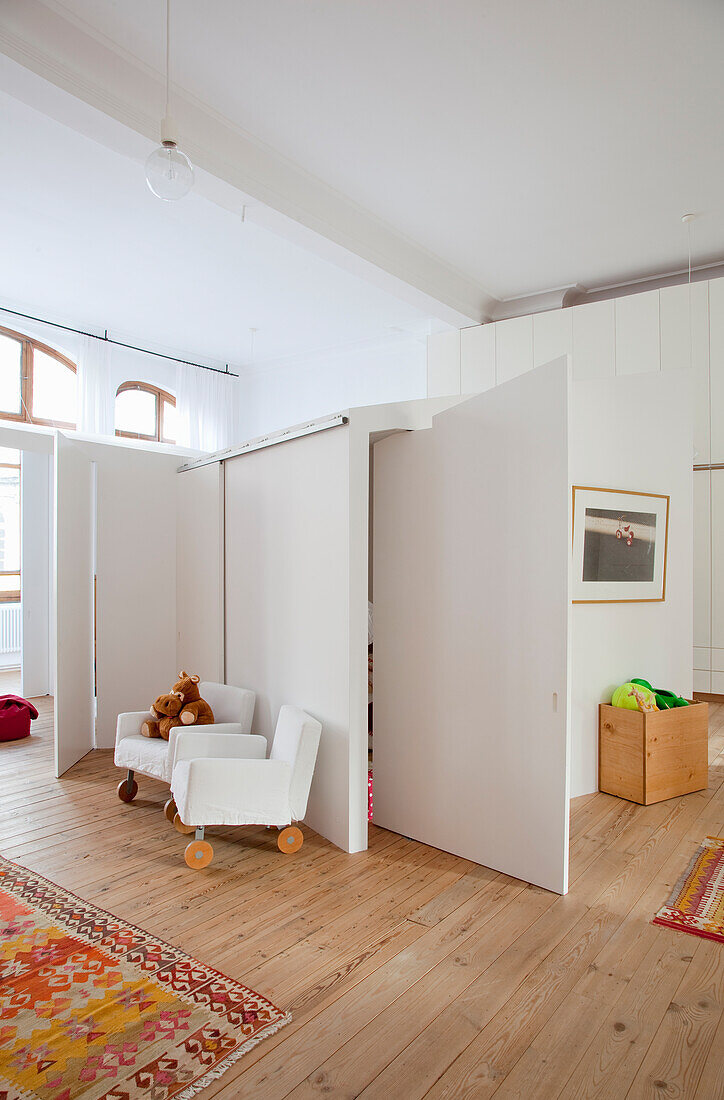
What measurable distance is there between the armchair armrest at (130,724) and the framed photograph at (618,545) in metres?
2.78

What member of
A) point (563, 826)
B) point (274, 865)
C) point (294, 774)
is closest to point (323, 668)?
point (294, 774)

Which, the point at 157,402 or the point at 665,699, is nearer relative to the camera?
the point at 665,699

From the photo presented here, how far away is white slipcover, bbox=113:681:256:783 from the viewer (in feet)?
13.3

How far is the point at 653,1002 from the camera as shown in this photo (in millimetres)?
2340

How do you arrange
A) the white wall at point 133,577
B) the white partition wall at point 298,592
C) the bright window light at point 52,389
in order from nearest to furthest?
the white partition wall at point 298,592 → the white wall at point 133,577 → the bright window light at point 52,389

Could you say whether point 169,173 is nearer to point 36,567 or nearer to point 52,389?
point 36,567

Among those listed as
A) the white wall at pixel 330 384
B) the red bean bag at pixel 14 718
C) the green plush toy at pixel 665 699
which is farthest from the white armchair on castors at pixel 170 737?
the white wall at pixel 330 384

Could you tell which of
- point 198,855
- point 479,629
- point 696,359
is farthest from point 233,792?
point 696,359

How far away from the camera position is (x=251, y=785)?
3.49 m

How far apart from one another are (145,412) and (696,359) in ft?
20.9

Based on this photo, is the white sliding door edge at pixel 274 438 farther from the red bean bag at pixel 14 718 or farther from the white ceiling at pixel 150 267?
the red bean bag at pixel 14 718

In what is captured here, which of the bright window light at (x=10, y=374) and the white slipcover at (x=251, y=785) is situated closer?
the white slipcover at (x=251, y=785)

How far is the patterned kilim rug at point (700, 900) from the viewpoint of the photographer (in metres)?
2.83

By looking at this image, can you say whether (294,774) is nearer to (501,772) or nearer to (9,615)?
(501,772)
